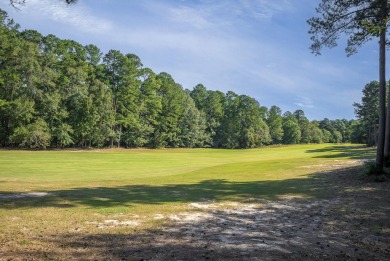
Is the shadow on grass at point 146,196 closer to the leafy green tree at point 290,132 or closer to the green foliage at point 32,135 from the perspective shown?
the green foliage at point 32,135

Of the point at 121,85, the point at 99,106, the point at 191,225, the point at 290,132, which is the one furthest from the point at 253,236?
the point at 290,132

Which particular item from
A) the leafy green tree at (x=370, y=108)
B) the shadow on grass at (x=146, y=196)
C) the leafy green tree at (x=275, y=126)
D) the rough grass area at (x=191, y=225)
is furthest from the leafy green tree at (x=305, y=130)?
the rough grass area at (x=191, y=225)

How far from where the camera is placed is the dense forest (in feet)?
169

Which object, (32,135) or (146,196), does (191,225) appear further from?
(32,135)

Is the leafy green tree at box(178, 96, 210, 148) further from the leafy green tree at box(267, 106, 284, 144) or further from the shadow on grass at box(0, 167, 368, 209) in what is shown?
the shadow on grass at box(0, 167, 368, 209)

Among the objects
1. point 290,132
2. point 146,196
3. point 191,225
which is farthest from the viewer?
point 290,132

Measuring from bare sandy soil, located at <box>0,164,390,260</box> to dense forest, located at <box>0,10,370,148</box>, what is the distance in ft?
155

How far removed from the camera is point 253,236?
24.3 ft

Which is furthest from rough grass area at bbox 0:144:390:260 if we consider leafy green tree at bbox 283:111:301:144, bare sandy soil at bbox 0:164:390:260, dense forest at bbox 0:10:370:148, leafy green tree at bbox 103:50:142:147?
leafy green tree at bbox 283:111:301:144

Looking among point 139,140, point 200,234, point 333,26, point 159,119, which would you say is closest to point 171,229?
point 200,234

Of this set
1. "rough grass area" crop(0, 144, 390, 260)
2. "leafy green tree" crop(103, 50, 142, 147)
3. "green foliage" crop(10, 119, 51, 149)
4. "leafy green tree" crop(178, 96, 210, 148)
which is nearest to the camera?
"rough grass area" crop(0, 144, 390, 260)

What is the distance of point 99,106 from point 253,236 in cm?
5748

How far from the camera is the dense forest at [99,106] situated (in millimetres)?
51625

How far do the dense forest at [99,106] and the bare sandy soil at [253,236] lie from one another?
47.1 m
